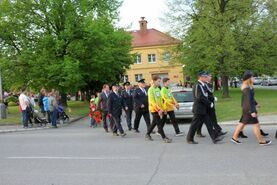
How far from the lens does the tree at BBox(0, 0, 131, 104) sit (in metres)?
32.9

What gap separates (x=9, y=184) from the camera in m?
8.02

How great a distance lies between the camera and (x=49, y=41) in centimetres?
3353

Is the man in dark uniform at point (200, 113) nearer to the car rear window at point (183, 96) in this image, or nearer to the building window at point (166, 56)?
the car rear window at point (183, 96)

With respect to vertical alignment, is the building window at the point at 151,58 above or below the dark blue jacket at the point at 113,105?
above

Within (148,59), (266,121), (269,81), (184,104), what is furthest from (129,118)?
(148,59)

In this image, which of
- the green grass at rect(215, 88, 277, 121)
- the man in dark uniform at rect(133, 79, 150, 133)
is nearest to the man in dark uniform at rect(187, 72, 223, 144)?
the man in dark uniform at rect(133, 79, 150, 133)

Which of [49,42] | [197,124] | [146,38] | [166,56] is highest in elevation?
[146,38]

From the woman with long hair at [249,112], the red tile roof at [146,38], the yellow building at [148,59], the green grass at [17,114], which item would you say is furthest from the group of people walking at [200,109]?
the red tile roof at [146,38]

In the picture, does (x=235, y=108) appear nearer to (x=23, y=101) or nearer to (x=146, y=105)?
(x=146, y=105)

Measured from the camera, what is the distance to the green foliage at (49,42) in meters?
32.8

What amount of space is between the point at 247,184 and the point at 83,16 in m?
29.1

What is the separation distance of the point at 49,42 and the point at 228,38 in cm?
1260

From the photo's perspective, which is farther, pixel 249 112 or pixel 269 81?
pixel 269 81

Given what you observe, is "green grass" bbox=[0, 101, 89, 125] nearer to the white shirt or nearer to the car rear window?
the white shirt
